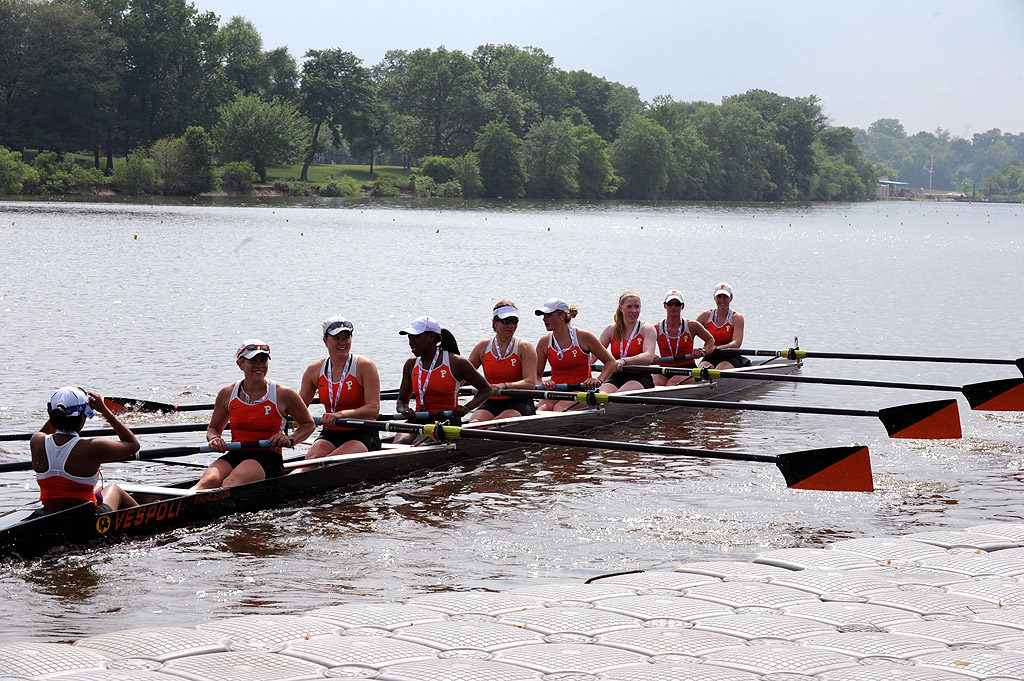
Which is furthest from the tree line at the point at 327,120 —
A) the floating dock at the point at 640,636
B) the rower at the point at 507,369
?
the floating dock at the point at 640,636

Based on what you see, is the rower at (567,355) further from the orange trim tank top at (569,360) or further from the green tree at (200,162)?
the green tree at (200,162)

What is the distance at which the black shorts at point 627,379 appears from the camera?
15570 mm

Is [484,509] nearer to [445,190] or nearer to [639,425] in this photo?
[639,425]

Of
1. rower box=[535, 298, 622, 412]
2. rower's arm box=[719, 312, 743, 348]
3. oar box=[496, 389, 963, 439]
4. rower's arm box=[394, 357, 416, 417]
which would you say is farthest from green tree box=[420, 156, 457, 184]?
rower's arm box=[394, 357, 416, 417]

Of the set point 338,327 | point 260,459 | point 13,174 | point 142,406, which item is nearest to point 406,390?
point 338,327

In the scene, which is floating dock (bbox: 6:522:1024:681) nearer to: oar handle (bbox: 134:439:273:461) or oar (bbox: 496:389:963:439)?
oar handle (bbox: 134:439:273:461)

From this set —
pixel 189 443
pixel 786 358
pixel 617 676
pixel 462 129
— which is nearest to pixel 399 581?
pixel 617 676

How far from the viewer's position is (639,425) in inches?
607

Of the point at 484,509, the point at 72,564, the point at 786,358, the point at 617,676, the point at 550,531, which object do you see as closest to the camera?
the point at 617,676

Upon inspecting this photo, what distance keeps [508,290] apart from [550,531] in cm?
2549

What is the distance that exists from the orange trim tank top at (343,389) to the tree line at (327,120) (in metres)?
86.2

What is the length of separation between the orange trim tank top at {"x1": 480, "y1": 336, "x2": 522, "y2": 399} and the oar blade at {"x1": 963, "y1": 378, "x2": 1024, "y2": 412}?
6358 millimetres

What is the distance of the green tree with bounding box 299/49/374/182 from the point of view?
413 feet

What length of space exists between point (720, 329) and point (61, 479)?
11971 millimetres
